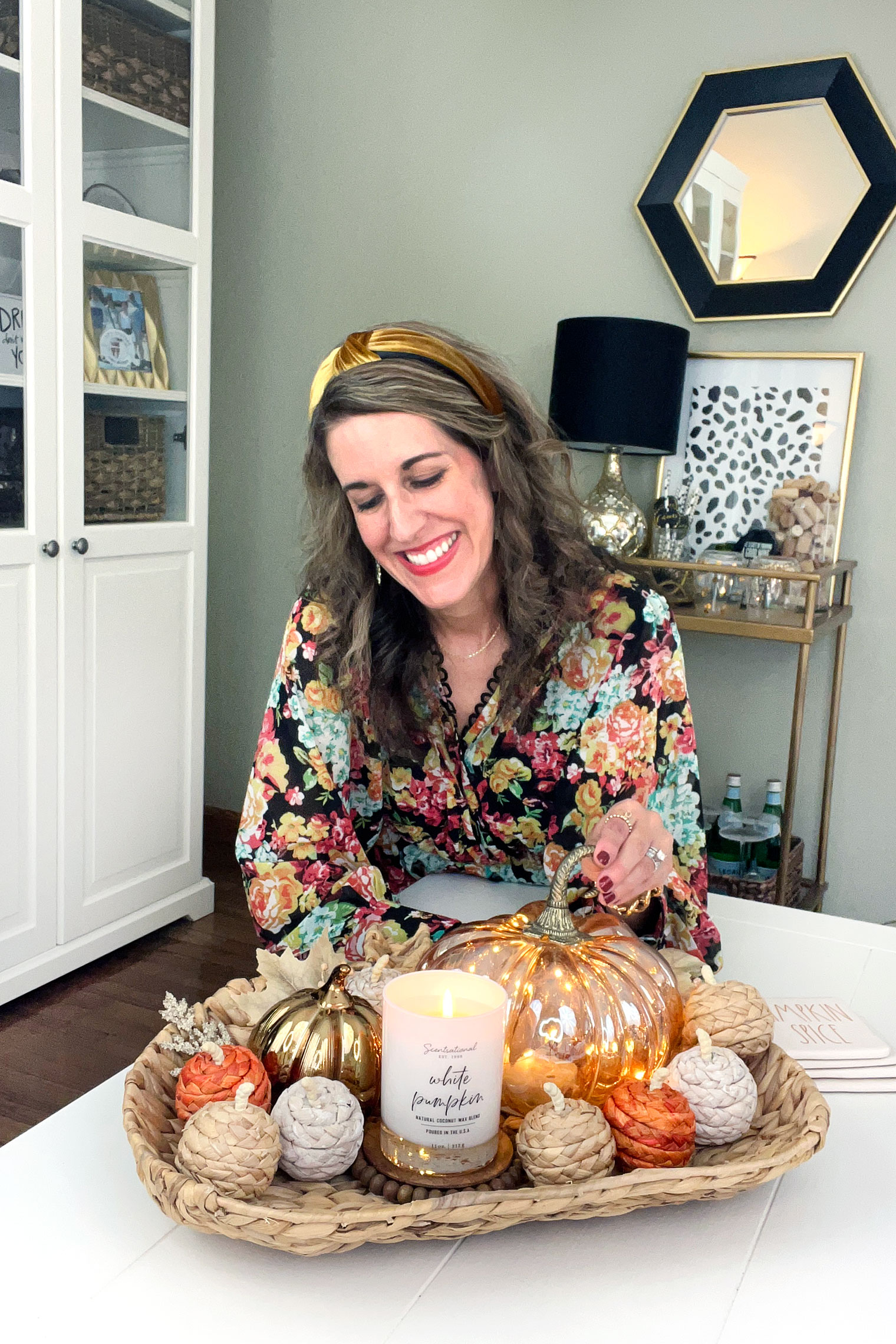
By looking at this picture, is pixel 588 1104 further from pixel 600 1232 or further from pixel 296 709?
pixel 296 709

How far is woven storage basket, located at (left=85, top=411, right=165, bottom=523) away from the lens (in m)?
2.38

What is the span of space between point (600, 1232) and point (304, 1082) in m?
0.20

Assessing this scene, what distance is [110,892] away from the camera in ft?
8.38

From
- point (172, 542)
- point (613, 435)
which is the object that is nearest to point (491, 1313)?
point (613, 435)

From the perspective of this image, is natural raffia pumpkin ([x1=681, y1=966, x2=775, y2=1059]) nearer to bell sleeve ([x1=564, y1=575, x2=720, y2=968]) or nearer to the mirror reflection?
bell sleeve ([x1=564, y1=575, x2=720, y2=968])

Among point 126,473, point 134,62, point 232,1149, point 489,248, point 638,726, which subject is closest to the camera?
point 232,1149

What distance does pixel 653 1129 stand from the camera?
2.23ft

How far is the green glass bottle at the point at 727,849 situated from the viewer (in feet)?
7.73

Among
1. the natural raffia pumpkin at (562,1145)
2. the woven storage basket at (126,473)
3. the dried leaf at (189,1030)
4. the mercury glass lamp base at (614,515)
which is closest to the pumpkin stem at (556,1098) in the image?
the natural raffia pumpkin at (562,1145)

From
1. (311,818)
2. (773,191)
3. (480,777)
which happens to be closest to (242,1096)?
(311,818)

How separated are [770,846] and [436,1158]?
1.86 m

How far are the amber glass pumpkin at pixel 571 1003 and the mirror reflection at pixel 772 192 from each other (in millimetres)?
1938

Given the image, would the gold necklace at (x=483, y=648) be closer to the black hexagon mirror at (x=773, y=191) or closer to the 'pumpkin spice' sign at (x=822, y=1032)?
the 'pumpkin spice' sign at (x=822, y=1032)

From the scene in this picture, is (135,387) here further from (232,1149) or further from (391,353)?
(232,1149)
